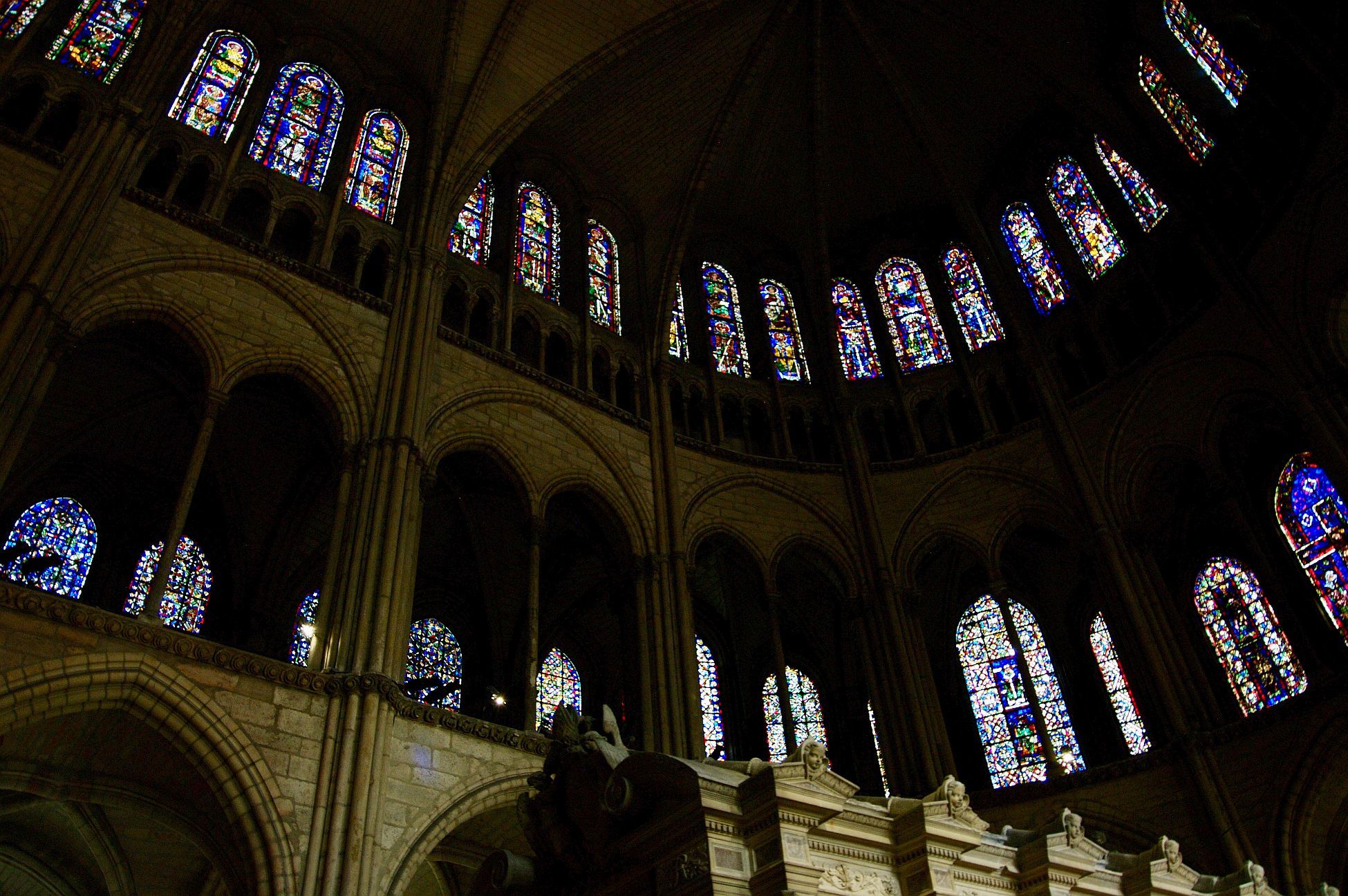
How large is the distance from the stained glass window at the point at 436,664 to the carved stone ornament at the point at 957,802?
1228 centimetres

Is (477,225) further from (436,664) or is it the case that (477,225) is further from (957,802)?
(957,802)

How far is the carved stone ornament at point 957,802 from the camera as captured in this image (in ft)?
20.0

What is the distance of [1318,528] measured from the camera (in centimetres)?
1480

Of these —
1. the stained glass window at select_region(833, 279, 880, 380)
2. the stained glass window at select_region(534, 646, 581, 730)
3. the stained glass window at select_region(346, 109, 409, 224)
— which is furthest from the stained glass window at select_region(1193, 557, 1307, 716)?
the stained glass window at select_region(346, 109, 409, 224)

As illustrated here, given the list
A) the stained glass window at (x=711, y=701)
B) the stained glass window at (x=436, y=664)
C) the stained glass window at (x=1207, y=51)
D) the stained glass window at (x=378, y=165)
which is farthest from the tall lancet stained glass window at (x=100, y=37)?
the stained glass window at (x=1207, y=51)

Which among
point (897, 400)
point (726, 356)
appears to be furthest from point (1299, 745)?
point (726, 356)

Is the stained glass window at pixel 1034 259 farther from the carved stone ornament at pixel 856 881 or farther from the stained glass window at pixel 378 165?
the carved stone ornament at pixel 856 881

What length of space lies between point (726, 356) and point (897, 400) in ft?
11.0

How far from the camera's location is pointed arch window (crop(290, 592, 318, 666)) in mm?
16453

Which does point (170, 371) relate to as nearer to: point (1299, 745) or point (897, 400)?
point (897, 400)

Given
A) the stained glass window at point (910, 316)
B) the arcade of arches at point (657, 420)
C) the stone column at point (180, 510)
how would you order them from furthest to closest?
the stained glass window at point (910, 316), the arcade of arches at point (657, 420), the stone column at point (180, 510)

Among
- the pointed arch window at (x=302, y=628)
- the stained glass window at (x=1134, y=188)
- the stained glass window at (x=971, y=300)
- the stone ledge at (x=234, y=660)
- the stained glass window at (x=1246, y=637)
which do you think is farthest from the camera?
the stained glass window at (x=971, y=300)

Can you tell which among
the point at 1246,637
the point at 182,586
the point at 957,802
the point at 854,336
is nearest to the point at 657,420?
the point at 854,336

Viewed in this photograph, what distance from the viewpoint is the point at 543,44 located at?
18250mm
